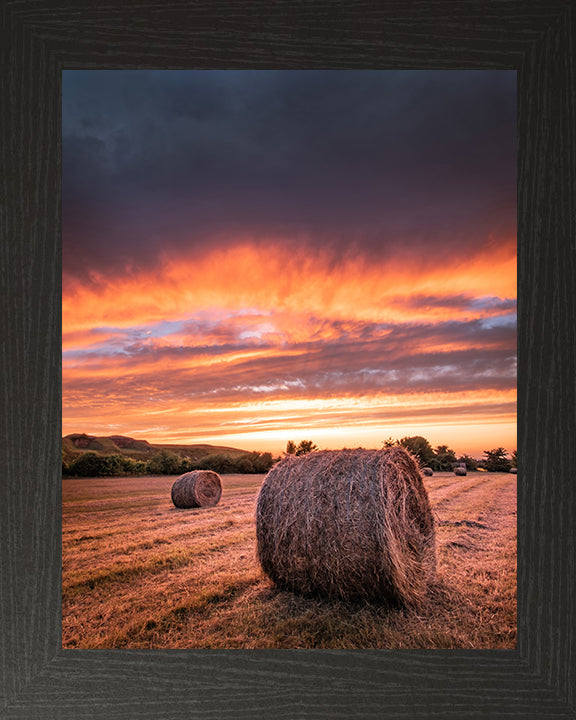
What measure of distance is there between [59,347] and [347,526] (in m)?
1.73

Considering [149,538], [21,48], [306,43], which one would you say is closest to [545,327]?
[306,43]

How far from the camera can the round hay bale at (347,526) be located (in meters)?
2.42

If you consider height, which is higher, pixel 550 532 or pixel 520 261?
pixel 520 261

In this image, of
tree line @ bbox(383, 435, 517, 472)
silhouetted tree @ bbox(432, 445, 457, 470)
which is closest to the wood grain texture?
tree line @ bbox(383, 435, 517, 472)

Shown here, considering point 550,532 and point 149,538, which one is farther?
point 149,538

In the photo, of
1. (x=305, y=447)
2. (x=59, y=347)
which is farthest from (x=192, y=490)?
(x=59, y=347)

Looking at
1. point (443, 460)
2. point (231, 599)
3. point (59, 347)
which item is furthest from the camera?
point (443, 460)

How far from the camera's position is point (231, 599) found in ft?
8.61

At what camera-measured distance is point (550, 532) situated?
1446mm

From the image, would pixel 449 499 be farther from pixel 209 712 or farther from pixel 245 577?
pixel 209 712

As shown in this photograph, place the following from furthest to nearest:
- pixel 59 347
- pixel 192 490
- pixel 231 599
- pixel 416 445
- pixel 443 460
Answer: pixel 443 460 → pixel 192 490 → pixel 416 445 → pixel 231 599 → pixel 59 347

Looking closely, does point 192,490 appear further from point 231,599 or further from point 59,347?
point 59,347

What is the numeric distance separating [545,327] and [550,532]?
662mm

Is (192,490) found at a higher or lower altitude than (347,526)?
lower
